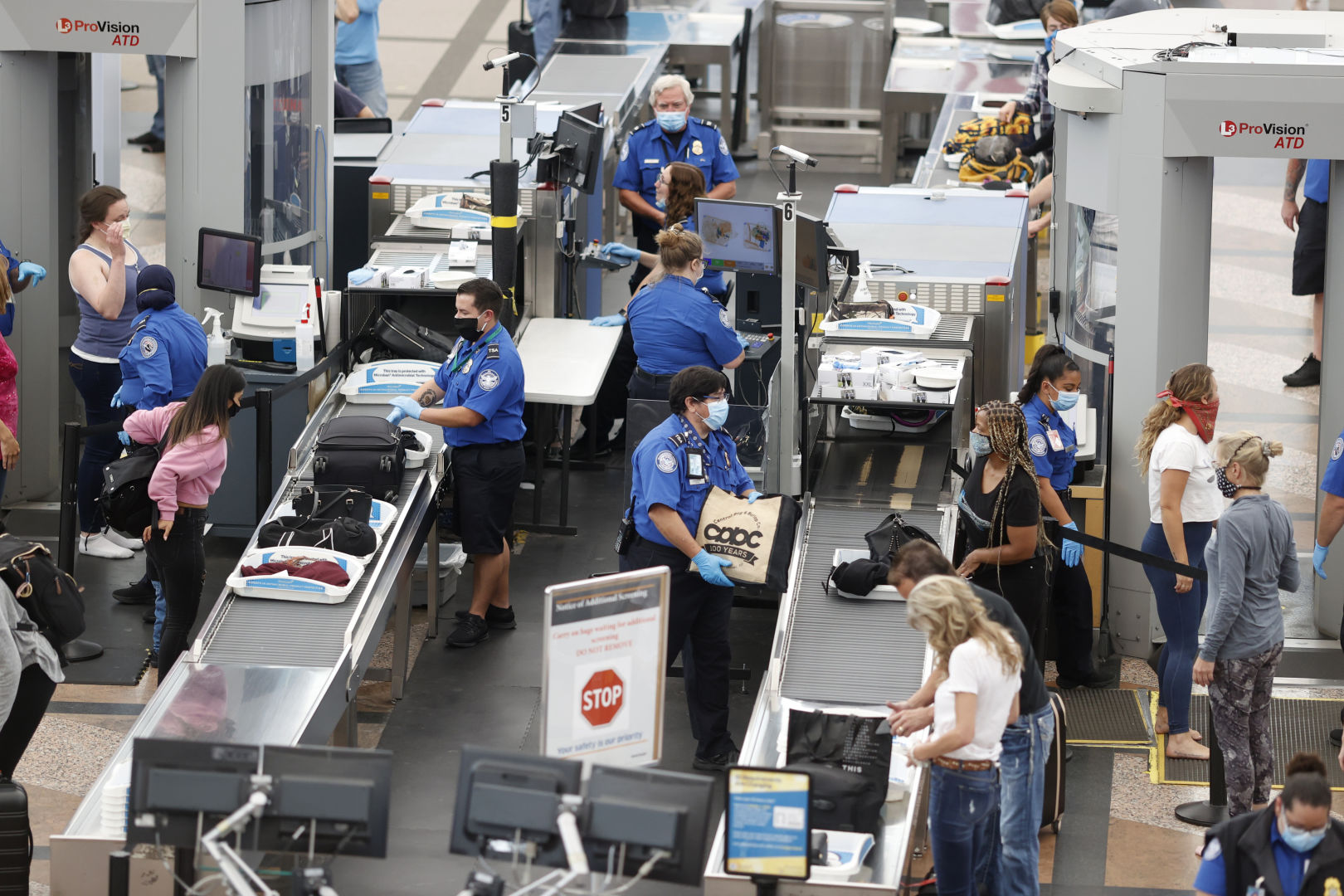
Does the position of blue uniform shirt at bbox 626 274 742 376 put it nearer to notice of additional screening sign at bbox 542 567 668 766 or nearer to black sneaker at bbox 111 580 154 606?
black sneaker at bbox 111 580 154 606

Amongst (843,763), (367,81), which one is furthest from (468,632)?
(367,81)

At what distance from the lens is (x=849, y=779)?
666 cm

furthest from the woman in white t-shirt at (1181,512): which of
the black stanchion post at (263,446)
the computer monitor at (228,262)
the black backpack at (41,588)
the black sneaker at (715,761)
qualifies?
the computer monitor at (228,262)

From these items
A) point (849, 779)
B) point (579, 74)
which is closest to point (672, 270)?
point (849, 779)

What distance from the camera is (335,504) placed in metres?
8.59

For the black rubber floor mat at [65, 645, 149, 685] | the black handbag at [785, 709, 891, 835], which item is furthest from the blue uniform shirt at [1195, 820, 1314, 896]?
the black rubber floor mat at [65, 645, 149, 685]

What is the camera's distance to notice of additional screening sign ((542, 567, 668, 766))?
610cm

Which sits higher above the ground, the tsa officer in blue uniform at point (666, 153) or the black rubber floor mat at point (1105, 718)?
the tsa officer in blue uniform at point (666, 153)

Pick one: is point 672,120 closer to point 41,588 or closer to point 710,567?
point 710,567

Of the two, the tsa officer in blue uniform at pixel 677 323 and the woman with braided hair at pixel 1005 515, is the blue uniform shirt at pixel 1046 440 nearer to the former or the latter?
the woman with braided hair at pixel 1005 515

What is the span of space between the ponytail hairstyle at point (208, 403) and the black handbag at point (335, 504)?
0.61 metres

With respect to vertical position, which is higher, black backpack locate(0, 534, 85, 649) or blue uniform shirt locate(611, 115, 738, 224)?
blue uniform shirt locate(611, 115, 738, 224)

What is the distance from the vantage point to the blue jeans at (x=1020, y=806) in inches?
249

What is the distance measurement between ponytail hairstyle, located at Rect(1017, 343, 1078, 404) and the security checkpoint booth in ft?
2.71
